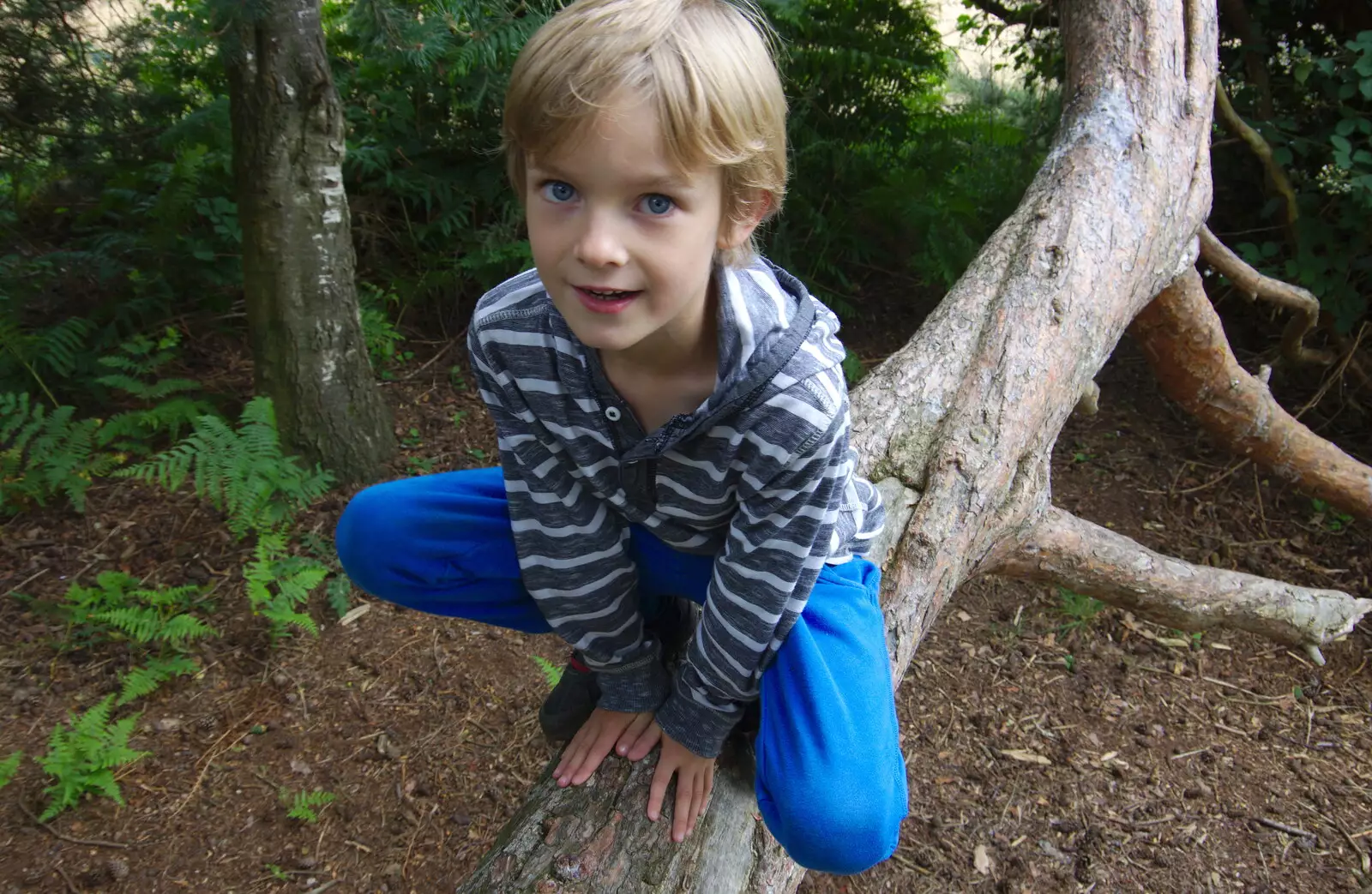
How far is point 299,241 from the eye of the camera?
2988 millimetres

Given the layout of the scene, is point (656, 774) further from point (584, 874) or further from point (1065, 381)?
point (1065, 381)

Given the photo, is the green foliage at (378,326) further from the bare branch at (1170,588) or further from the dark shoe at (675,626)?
the bare branch at (1170,588)

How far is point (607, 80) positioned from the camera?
1222 millimetres

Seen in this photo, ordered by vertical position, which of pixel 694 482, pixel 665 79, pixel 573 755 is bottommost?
pixel 573 755

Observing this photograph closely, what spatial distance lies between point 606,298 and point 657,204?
16 centimetres

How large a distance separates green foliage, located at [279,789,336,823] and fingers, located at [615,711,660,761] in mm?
1086

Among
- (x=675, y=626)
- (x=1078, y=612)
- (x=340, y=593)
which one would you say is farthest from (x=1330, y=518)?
(x=340, y=593)

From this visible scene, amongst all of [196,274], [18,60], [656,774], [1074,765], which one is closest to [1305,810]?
[1074,765]

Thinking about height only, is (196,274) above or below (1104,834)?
above

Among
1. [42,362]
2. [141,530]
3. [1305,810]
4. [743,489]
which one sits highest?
[743,489]

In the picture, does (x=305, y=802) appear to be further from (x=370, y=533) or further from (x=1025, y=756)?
(x=1025, y=756)

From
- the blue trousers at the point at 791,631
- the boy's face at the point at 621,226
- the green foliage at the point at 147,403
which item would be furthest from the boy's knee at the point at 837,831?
the green foliage at the point at 147,403

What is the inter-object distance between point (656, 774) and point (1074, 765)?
5.58ft

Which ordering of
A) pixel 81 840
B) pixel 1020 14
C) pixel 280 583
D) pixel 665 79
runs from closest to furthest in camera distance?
pixel 665 79 < pixel 81 840 < pixel 280 583 < pixel 1020 14
